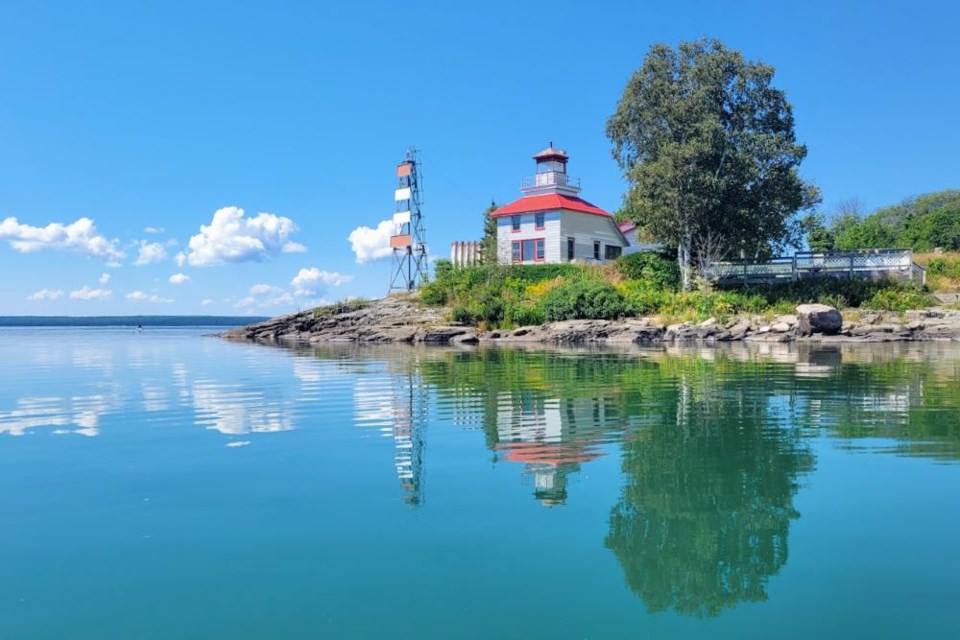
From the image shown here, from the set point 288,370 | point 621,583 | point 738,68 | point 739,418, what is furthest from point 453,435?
point 738,68

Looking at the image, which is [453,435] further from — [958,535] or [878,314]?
[878,314]

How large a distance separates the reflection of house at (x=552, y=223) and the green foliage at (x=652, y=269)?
655 centimetres

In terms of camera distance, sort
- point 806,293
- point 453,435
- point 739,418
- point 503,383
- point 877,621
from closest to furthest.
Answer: point 877,621, point 453,435, point 739,418, point 503,383, point 806,293

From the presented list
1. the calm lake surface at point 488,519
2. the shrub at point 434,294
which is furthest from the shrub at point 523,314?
the calm lake surface at point 488,519

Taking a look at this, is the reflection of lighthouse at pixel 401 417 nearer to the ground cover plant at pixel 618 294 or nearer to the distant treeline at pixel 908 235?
the ground cover plant at pixel 618 294

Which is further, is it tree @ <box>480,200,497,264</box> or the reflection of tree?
tree @ <box>480,200,497,264</box>

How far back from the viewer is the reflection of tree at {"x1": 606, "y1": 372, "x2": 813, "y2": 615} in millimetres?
5348

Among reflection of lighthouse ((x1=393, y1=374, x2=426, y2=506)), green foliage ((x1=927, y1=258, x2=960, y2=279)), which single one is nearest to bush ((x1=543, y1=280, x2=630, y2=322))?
green foliage ((x1=927, y1=258, x2=960, y2=279))

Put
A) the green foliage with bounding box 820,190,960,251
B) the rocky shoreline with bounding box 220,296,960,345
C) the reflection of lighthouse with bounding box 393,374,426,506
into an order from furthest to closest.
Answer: the green foliage with bounding box 820,190,960,251 → the rocky shoreline with bounding box 220,296,960,345 → the reflection of lighthouse with bounding box 393,374,426,506

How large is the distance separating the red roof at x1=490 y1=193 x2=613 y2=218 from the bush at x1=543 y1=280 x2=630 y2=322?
12.2 metres

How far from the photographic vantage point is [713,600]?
5102mm

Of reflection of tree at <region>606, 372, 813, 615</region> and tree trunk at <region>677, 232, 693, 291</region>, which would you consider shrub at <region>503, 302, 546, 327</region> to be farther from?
reflection of tree at <region>606, 372, 813, 615</region>

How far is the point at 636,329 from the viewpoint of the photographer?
39.8 m

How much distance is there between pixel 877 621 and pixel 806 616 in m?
0.43
